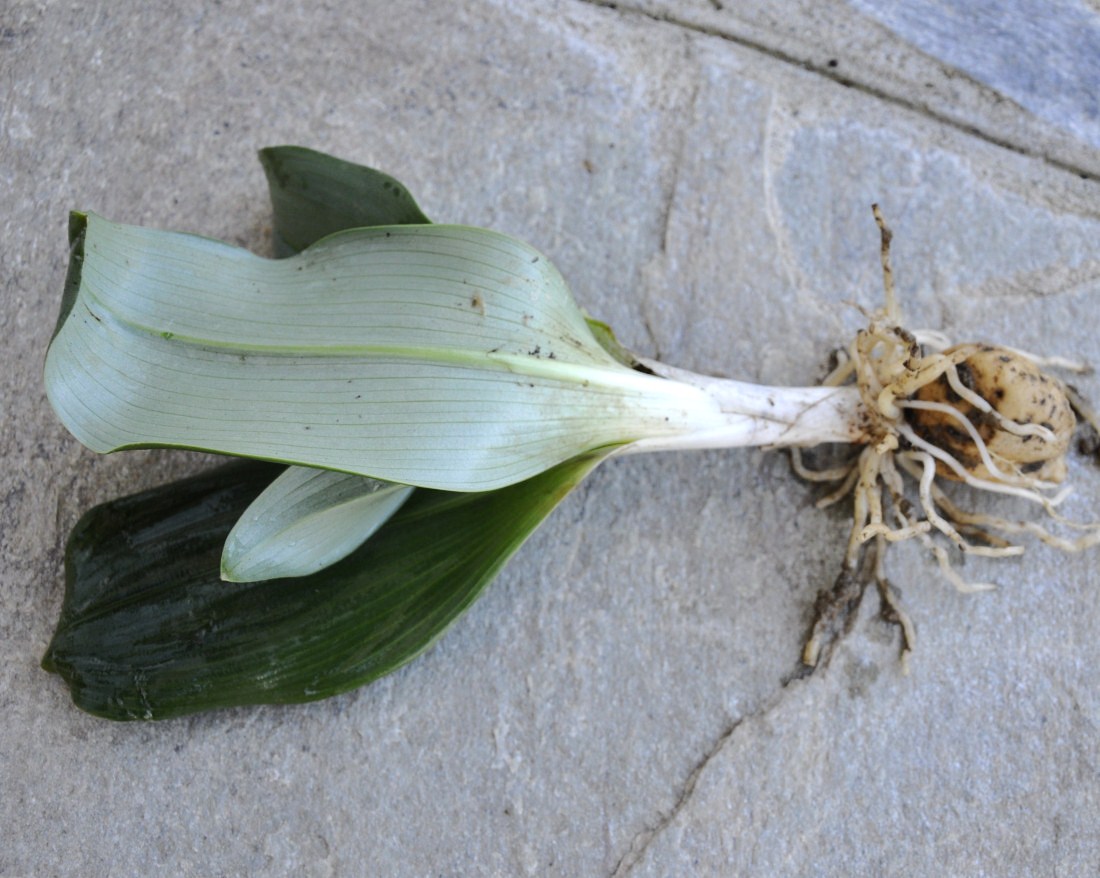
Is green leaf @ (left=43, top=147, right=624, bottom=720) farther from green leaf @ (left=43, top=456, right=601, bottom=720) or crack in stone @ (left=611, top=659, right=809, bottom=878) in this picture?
crack in stone @ (left=611, top=659, right=809, bottom=878)

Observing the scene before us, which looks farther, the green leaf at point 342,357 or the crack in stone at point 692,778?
the crack in stone at point 692,778

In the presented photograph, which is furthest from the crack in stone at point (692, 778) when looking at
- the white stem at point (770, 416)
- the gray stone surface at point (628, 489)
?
the white stem at point (770, 416)

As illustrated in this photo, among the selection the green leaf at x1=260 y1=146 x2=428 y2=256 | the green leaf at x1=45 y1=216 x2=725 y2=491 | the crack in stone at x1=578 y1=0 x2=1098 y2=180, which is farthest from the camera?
the crack in stone at x1=578 y1=0 x2=1098 y2=180

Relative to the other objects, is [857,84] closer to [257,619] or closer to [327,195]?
[327,195]

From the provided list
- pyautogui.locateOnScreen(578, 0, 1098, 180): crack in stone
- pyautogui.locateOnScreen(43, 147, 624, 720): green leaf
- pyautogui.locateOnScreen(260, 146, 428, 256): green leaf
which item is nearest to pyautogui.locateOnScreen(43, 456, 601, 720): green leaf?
pyautogui.locateOnScreen(43, 147, 624, 720): green leaf

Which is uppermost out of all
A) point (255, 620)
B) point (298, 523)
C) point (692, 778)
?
point (298, 523)

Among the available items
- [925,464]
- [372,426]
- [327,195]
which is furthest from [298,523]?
[925,464]

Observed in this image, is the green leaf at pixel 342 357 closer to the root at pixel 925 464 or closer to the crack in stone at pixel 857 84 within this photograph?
the root at pixel 925 464
